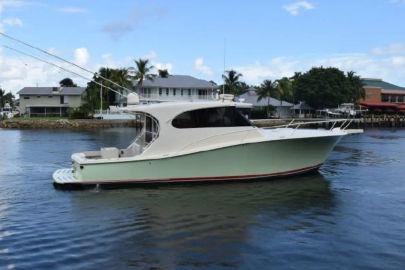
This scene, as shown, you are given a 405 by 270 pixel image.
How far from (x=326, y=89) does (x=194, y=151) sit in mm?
82002

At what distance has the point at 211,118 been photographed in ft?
57.5

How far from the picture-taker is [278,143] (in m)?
17.5

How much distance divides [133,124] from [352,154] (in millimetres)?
49652

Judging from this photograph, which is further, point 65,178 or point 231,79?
point 231,79

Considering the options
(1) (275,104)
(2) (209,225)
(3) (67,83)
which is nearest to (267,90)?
(1) (275,104)

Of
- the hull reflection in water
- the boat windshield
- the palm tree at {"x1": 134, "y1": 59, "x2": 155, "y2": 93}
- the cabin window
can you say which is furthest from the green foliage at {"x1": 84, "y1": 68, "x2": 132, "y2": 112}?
the hull reflection in water

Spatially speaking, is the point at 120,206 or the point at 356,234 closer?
the point at 356,234

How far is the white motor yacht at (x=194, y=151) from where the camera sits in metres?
16.8

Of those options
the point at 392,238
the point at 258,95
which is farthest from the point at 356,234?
the point at 258,95

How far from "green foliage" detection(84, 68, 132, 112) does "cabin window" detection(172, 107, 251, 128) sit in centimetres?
6520

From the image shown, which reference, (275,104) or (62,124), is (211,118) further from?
(275,104)

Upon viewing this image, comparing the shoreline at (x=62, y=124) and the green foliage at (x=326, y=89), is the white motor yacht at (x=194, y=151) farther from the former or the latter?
the green foliage at (x=326, y=89)

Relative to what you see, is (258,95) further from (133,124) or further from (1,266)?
(1,266)

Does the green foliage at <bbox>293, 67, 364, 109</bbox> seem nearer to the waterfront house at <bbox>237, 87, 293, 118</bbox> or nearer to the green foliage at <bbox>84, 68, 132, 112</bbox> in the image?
the waterfront house at <bbox>237, 87, 293, 118</bbox>
